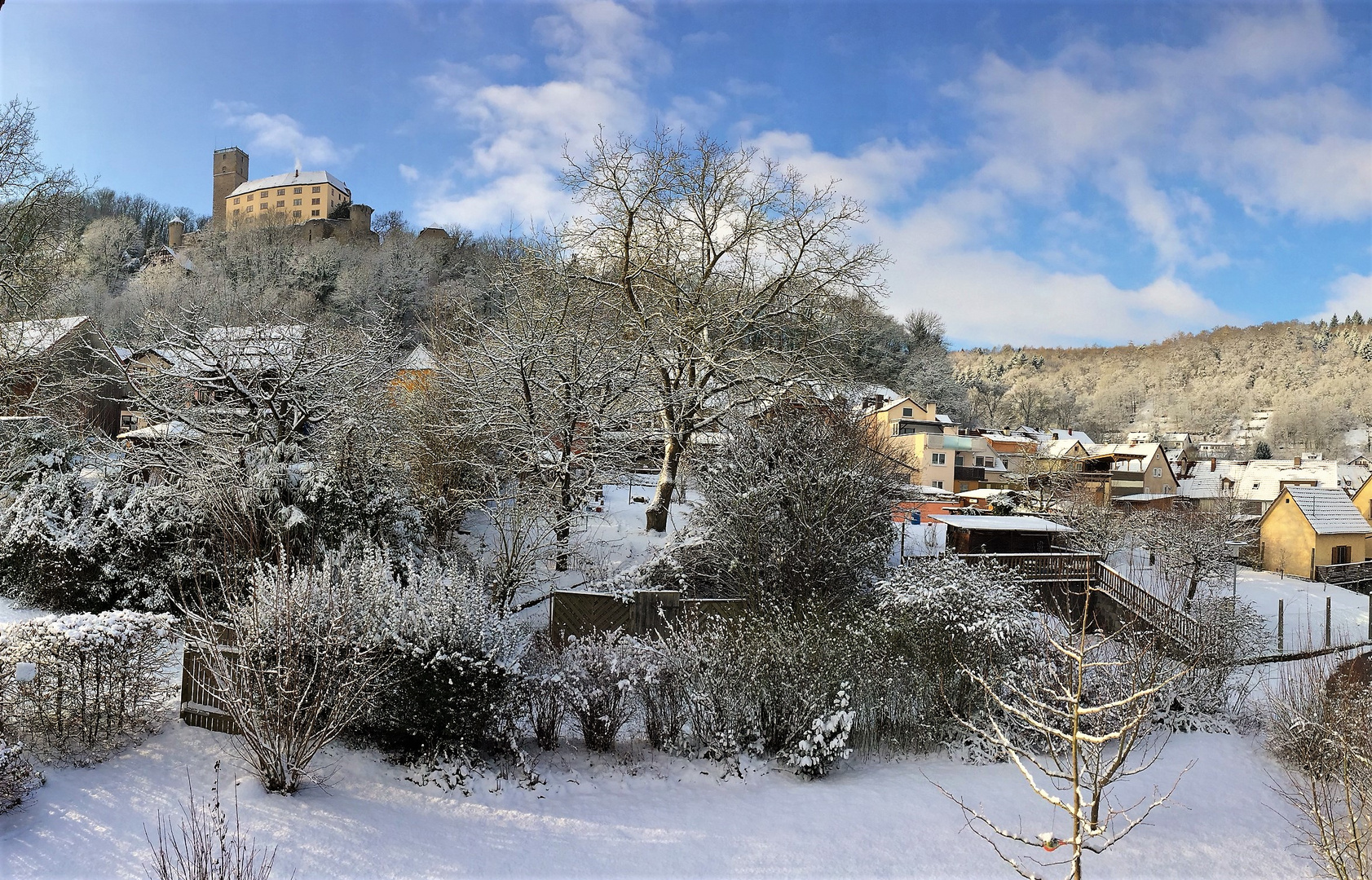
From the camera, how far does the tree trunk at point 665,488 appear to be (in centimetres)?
1616

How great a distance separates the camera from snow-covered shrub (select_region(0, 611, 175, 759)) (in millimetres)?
6160

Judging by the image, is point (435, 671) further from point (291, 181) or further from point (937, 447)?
point (291, 181)

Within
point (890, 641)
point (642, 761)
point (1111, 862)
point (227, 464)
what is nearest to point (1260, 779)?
point (1111, 862)

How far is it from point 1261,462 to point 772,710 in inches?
2355

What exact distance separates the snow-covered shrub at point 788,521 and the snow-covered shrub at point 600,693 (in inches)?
164

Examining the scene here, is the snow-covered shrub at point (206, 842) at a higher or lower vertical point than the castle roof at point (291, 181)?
lower

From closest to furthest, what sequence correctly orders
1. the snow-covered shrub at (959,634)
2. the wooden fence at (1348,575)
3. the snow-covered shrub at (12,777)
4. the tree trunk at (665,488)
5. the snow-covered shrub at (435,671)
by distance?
1. the snow-covered shrub at (12,777)
2. the snow-covered shrub at (435,671)
3. the snow-covered shrub at (959,634)
4. the tree trunk at (665,488)
5. the wooden fence at (1348,575)

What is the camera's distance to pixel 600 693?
24.8ft

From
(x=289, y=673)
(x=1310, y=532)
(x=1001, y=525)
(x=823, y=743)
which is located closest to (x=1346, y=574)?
(x=1310, y=532)

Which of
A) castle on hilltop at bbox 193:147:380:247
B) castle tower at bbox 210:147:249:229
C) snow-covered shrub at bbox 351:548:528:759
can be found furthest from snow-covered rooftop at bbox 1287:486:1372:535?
castle tower at bbox 210:147:249:229

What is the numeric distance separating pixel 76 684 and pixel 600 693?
4.63m

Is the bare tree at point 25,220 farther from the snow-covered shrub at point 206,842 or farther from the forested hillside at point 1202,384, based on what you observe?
the forested hillside at point 1202,384

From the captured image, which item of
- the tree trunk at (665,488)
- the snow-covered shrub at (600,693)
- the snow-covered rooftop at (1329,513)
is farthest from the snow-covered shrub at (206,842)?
the snow-covered rooftop at (1329,513)

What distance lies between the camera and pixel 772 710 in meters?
7.93
